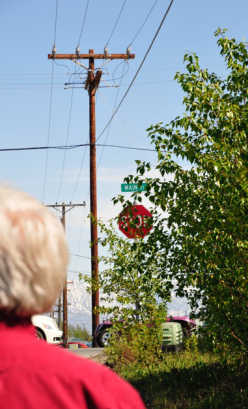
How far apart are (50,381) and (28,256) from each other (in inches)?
12.2

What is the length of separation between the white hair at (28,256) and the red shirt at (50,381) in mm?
91

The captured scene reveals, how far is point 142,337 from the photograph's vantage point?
12445mm

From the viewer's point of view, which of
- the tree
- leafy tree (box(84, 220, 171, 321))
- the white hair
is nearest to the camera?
the white hair

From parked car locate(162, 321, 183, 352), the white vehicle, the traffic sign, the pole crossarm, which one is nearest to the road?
the white vehicle

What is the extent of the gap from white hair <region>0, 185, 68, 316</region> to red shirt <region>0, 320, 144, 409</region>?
0.30 ft

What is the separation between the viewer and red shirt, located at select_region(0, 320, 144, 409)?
1526 mm

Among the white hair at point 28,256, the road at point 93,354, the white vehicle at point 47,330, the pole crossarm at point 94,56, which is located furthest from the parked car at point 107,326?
the white hair at point 28,256

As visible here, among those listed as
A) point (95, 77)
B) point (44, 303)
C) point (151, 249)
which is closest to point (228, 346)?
point (151, 249)

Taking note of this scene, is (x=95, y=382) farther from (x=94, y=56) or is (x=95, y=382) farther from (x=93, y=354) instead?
(x=94, y=56)

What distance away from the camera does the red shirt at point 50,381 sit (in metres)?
1.53

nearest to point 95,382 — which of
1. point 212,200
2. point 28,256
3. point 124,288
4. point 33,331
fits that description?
point 33,331

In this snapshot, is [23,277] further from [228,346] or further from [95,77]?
[95,77]

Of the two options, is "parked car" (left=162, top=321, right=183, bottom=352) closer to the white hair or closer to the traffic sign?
the traffic sign

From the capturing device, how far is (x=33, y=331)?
1.69 m
